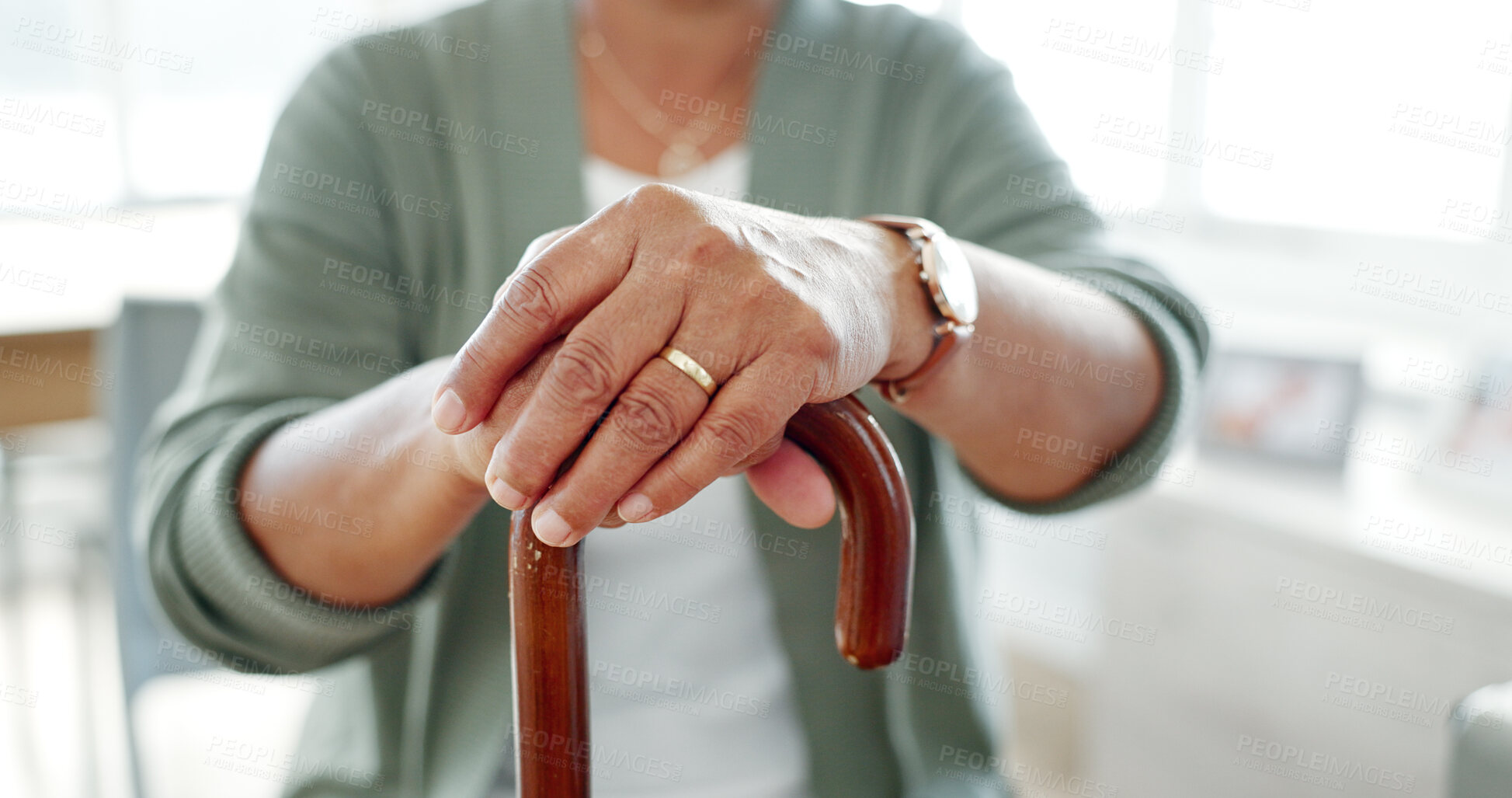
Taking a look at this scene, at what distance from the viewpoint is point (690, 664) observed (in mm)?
771

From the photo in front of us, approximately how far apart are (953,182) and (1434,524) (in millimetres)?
833

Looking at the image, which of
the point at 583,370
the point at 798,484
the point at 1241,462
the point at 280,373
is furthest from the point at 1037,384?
the point at 1241,462

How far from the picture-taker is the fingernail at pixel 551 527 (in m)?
0.41

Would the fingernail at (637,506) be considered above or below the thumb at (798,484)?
above

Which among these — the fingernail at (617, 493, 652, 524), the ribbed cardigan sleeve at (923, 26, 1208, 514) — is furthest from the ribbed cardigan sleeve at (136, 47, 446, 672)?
the ribbed cardigan sleeve at (923, 26, 1208, 514)

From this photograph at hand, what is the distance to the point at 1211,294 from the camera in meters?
1.96

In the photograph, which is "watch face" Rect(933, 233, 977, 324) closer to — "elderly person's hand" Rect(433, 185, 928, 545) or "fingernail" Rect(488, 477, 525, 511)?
"elderly person's hand" Rect(433, 185, 928, 545)

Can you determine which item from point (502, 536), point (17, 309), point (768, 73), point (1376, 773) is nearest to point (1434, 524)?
point (1376, 773)

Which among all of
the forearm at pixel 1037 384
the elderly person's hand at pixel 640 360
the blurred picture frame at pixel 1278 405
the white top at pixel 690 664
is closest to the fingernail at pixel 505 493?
the elderly person's hand at pixel 640 360

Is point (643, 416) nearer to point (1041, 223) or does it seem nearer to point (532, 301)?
point (532, 301)

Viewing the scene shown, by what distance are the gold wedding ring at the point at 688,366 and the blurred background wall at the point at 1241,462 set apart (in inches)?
12.0

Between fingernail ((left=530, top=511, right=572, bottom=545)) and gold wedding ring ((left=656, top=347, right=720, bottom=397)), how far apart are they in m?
0.07

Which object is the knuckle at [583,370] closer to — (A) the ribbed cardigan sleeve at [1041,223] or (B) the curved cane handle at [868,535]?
(B) the curved cane handle at [868,535]

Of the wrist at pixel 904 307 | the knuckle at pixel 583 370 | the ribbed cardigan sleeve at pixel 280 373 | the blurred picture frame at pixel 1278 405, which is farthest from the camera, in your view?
the blurred picture frame at pixel 1278 405
